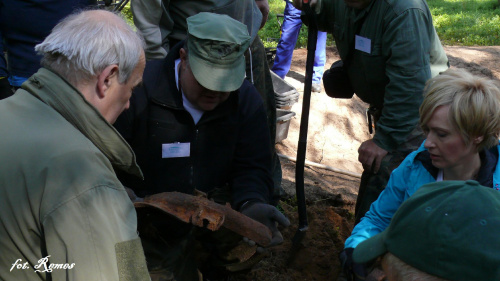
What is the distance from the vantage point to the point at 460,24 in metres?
12.9

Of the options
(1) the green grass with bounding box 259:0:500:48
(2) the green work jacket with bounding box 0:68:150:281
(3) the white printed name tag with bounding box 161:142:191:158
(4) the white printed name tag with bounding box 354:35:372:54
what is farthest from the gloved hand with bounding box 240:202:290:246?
(1) the green grass with bounding box 259:0:500:48

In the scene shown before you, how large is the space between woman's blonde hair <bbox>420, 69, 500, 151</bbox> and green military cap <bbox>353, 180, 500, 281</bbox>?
1.20 m

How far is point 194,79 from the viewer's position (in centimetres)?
298

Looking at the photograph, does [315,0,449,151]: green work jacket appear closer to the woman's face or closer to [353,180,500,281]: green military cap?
the woman's face

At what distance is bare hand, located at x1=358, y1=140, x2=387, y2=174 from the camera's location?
12.1 feet

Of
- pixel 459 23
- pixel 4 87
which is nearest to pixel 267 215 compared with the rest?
pixel 4 87

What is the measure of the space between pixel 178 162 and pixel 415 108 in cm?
151

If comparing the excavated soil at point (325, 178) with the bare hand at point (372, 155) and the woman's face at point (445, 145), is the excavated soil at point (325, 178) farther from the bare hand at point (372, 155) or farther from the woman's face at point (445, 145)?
the woman's face at point (445, 145)

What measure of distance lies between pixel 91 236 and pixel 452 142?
167cm

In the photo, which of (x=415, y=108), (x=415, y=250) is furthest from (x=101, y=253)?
(x=415, y=108)

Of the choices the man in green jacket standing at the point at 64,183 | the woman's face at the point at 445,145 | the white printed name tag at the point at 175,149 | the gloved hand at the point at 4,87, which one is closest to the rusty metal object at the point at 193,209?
the white printed name tag at the point at 175,149

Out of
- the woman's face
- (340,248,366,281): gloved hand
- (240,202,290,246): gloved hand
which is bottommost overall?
(240,202,290,246): gloved hand

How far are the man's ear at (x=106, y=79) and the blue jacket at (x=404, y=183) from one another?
4.49 feet

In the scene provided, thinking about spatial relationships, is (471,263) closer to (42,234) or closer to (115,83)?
(42,234)
